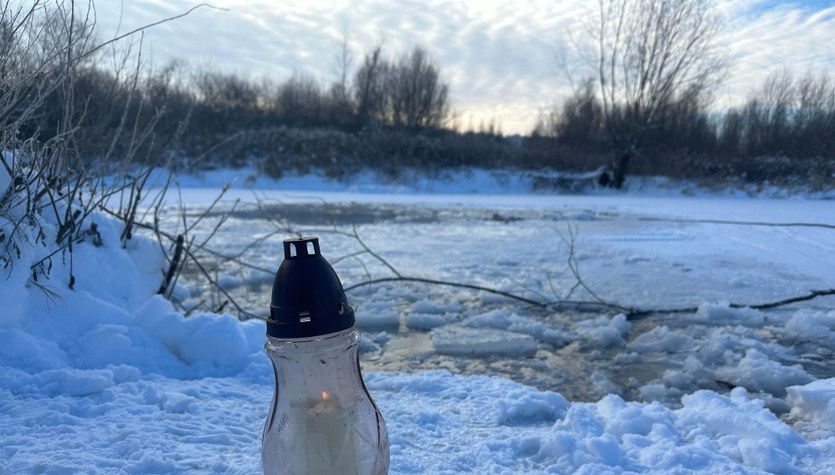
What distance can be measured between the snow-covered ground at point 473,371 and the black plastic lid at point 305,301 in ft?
2.96

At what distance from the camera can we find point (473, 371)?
2930 mm

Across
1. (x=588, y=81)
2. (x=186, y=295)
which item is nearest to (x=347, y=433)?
(x=186, y=295)

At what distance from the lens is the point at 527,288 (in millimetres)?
4738

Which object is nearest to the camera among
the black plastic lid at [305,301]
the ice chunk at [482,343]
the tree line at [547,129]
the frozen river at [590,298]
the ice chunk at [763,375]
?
the black plastic lid at [305,301]

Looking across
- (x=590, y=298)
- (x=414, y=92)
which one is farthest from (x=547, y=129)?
(x=590, y=298)

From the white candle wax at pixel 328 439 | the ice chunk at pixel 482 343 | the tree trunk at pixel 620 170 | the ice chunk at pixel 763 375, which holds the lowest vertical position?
the ice chunk at pixel 482 343

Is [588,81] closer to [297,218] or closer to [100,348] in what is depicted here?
[297,218]

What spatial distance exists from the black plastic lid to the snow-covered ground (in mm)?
901

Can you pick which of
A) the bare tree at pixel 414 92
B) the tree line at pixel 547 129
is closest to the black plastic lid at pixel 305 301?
the tree line at pixel 547 129

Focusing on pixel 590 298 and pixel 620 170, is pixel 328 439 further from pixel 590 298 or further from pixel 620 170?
pixel 620 170

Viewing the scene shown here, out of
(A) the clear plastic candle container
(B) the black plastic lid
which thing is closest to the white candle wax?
(A) the clear plastic candle container

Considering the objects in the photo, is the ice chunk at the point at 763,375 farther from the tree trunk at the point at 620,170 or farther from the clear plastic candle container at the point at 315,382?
the tree trunk at the point at 620,170

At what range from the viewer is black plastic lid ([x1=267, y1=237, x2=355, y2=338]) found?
70cm

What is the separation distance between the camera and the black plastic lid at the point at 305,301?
696mm
